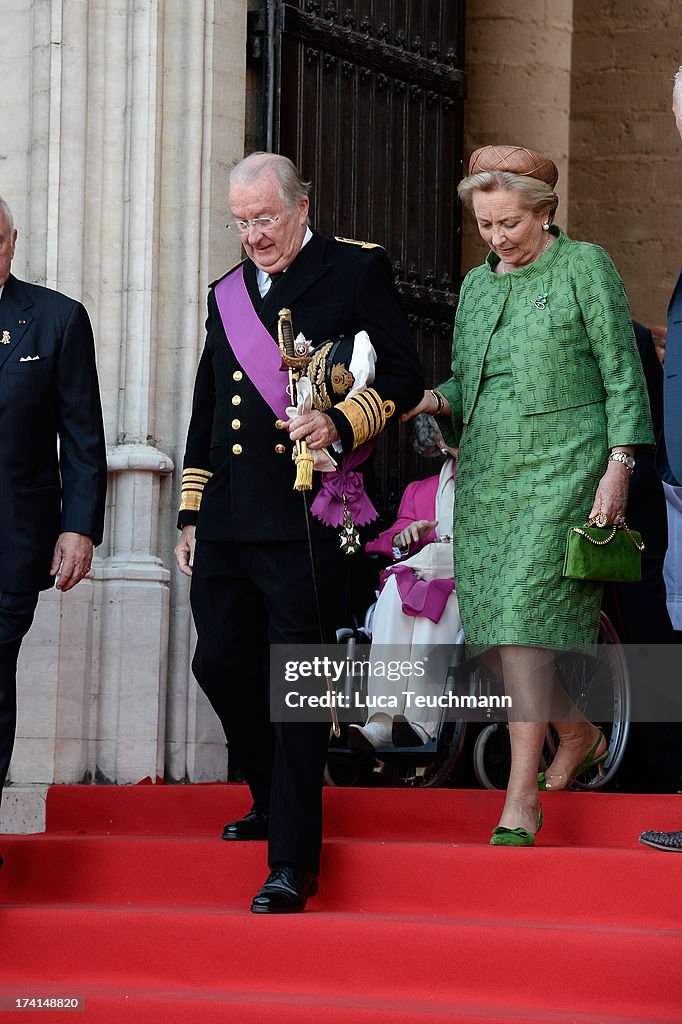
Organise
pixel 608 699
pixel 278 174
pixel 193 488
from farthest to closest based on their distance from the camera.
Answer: pixel 608 699 < pixel 193 488 < pixel 278 174

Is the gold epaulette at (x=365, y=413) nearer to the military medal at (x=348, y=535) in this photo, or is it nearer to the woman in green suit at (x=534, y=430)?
the military medal at (x=348, y=535)

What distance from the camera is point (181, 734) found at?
6730 millimetres

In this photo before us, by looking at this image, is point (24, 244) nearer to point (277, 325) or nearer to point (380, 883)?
point (277, 325)

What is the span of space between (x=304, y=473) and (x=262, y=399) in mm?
361

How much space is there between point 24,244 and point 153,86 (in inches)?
29.1

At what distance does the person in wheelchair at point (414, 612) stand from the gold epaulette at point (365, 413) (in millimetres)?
1680

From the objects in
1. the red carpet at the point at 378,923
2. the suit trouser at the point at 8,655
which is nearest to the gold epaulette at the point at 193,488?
the suit trouser at the point at 8,655

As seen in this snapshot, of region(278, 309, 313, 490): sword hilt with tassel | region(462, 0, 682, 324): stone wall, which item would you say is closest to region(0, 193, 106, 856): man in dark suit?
region(278, 309, 313, 490): sword hilt with tassel

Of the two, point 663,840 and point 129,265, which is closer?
point 663,840

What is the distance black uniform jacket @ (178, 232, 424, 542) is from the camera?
4.89 m

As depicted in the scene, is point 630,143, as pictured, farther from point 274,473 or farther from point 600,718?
point 274,473

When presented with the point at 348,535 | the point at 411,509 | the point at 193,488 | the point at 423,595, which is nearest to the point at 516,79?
the point at 411,509

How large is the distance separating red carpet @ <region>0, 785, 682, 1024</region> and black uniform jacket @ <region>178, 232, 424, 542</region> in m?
0.89

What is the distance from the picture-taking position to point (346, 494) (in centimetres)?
486
